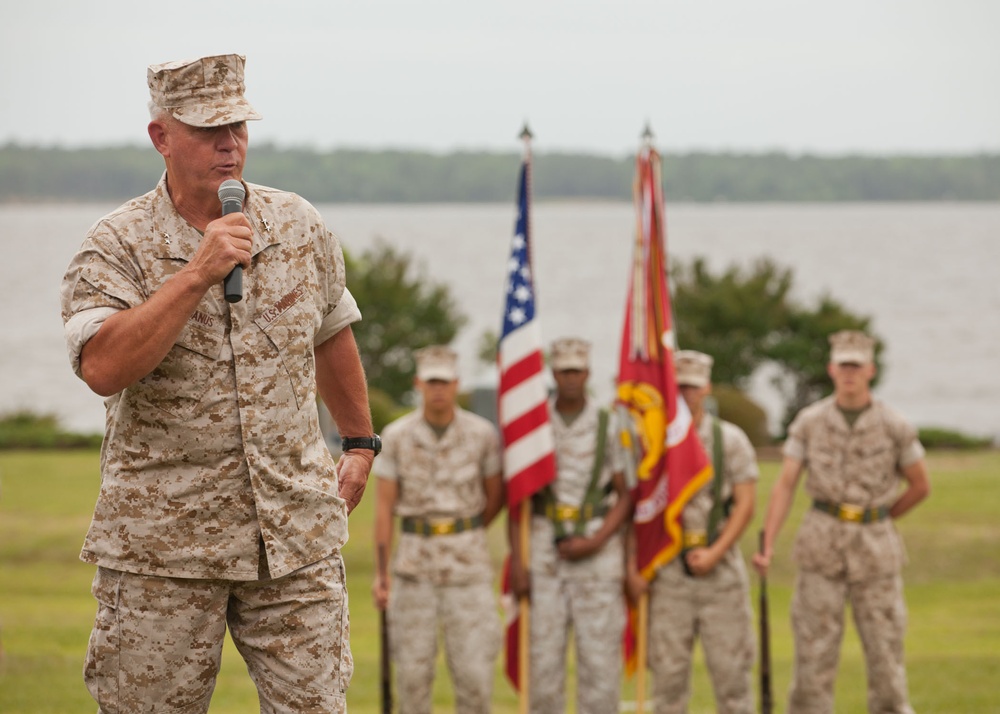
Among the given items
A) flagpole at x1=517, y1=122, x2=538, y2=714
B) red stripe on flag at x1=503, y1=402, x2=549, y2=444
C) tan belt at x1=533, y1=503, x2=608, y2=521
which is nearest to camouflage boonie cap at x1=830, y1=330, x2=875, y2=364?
tan belt at x1=533, y1=503, x2=608, y2=521

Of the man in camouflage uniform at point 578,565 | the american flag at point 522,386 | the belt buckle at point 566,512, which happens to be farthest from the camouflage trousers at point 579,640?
the american flag at point 522,386

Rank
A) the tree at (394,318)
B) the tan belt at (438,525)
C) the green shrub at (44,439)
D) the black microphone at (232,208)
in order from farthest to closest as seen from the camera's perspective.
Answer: the tree at (394,318)
the green shrub at (44,439)
the tan belt at (438,525)
the black microphone at (232,208)

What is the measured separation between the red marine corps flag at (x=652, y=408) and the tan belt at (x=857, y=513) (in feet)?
2.56

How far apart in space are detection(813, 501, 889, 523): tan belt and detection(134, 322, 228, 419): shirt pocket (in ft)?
19.0

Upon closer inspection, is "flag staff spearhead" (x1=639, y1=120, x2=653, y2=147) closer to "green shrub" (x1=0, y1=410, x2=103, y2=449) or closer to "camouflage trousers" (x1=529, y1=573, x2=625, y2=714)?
"camouflage trousers" (x1=529, y1=573, x2=625, y2=714)

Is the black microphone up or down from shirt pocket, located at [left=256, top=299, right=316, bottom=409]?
up

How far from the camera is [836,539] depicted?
834 cm

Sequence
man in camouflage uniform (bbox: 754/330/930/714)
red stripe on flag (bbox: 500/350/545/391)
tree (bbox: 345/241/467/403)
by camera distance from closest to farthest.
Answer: man in camouflage uniform (bbox: 754/330/930/714) → red stripe on flag (bbox: 500/350/545/391) → tree (bbox: 345/241/467/403)

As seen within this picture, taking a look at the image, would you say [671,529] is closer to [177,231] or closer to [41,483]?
[177,231]

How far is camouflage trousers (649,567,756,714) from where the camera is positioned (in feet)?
26.7

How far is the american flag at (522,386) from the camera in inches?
327

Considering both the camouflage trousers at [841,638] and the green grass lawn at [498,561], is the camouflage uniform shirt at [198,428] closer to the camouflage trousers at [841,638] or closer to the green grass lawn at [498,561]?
the camouflage trousers at [841,638]

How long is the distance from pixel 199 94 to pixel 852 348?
5.80 m

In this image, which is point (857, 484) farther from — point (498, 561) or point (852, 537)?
point (498, 561)
